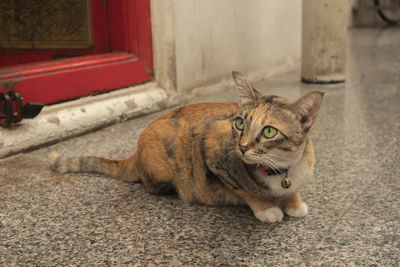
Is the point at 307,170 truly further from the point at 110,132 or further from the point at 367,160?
the point at 110,132

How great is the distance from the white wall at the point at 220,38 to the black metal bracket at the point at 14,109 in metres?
1.03

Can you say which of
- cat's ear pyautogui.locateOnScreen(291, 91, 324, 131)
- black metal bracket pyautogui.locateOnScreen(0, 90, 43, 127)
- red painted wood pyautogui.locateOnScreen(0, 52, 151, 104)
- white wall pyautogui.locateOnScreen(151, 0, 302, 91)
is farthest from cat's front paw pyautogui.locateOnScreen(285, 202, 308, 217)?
white wall pyautogui.locateOnScreen(151, 0, 302, 91)

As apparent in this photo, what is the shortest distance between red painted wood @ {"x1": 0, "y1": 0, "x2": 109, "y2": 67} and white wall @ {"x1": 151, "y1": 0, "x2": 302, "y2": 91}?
1.09 ft

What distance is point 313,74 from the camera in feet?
12.0

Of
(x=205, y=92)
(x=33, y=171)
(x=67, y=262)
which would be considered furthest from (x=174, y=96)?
(x=67, y=262)

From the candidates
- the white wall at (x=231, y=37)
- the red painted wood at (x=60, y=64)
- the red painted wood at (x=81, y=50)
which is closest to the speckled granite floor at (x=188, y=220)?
the red painted wood at (x=60, y=64)

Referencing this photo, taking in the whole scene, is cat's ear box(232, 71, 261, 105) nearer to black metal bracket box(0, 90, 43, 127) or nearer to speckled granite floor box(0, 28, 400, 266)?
speckled granite floor box(0, 28, 400, 266)

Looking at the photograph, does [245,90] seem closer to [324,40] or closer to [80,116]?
[80,116]

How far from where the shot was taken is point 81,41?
2.86m

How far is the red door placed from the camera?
8.33 feet

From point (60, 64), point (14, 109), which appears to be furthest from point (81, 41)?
point (14, 109)

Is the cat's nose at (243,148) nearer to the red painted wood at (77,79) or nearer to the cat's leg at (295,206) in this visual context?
the cat's leg at (295,206)

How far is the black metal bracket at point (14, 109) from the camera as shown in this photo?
206 centimetres

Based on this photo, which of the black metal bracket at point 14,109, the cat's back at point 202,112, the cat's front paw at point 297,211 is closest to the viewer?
the cat's front paw at point 297,211
